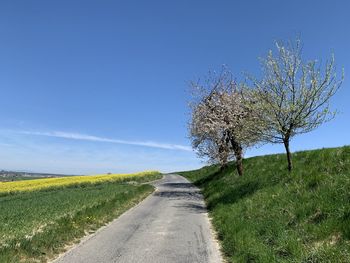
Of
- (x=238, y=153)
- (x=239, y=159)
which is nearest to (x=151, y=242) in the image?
(x=239, y=159)

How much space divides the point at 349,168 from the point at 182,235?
7584 mm

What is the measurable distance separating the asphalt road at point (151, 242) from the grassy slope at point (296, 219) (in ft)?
3.09

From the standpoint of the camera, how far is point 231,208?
845 inches

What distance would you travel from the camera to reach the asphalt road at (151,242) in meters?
12.6

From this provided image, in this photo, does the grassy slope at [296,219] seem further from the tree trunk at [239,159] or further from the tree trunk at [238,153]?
the tree trunk at [238,153]

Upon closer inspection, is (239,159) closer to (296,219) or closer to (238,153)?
(238,153)

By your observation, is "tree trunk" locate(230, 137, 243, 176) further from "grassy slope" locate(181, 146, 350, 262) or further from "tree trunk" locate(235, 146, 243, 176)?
"grassy slope" locate(181, 146, 350, 262)

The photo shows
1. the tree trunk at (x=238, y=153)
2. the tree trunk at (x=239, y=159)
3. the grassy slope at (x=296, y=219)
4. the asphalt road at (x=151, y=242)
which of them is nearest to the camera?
the grassy slope at (x=296, y=219)

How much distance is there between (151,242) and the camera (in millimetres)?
15078

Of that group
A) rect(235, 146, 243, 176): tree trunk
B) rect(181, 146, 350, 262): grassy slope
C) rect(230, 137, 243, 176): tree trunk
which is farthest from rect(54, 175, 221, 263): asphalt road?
rect(230, 137, 243, 176): tree trunk

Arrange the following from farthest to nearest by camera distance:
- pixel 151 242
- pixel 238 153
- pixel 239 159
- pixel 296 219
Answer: pixel 238 153 < pixel 239 159 < pixel 151 242 < pixel 296 219

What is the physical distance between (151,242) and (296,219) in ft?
17.5

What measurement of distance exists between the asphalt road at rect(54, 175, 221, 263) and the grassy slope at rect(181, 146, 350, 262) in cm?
94

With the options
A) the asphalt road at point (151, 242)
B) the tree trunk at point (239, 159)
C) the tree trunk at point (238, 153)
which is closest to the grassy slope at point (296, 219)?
the asphalt road at point (151, 242)
